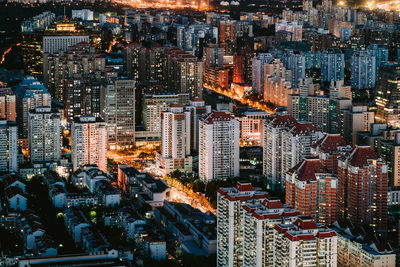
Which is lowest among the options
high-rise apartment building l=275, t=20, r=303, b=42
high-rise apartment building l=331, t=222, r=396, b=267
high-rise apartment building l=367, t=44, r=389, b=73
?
high-rise apartment building l=331, t=222, r=396, b=267

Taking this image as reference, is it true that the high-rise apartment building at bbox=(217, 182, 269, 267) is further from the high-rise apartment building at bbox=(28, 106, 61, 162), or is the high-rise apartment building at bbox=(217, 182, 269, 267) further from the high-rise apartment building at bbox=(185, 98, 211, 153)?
the high-rise apartment building at bbox=(28, 106, 61, 162)

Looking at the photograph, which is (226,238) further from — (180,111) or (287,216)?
(180,111)

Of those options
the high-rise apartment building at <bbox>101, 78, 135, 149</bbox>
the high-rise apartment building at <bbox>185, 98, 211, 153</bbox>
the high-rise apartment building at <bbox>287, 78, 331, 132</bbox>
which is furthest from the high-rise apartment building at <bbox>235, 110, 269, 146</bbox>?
the high-rise apartment building at <bbox>101, 78, 135, 149</bbox>

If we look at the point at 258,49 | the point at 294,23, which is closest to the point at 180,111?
the point at 258,49

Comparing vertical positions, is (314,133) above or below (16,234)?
above

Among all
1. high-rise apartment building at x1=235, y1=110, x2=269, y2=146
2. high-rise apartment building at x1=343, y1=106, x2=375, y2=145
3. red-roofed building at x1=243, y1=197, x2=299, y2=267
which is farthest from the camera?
high-rise apartment building at x1=235, y1=110, x2=269, y2=146

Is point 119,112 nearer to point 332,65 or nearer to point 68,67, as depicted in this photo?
point 68,67

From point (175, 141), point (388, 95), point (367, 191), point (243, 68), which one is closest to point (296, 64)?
point (243, 68)
